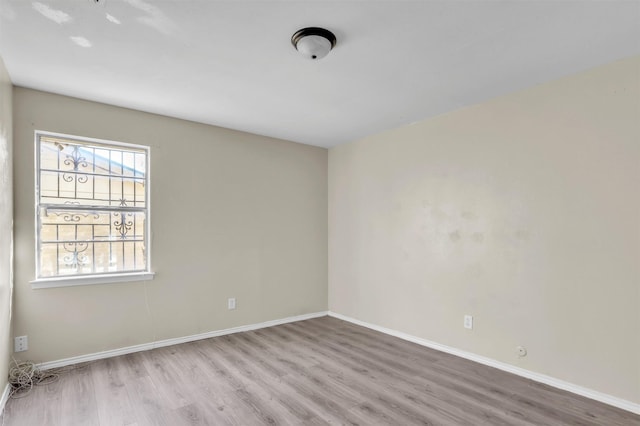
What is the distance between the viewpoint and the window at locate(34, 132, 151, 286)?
2.97 metres

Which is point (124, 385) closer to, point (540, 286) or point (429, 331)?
point (429, 331)

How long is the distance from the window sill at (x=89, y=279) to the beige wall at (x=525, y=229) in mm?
2639

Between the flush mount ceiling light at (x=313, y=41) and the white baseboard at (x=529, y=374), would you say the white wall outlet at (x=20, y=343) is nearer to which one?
the flush mount ceiling light at (x=313, y=41)

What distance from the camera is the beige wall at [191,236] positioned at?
2.88 m

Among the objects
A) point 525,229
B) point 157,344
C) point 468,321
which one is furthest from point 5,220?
point 525,229

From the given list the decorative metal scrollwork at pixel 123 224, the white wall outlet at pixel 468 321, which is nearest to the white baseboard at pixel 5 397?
the decorative metal scrollwork at pixel 123 224

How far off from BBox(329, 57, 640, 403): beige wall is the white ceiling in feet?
1.03

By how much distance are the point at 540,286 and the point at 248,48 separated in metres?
2.90

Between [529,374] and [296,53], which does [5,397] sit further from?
[529,374]

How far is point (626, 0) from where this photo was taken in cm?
173

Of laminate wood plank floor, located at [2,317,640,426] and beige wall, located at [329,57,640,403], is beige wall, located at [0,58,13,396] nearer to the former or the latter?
laminate wood plank floor, located at [2,317,640,426]

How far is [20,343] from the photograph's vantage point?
9.10 feet

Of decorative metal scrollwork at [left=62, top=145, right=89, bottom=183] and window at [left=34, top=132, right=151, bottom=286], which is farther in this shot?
decorative metal scrollwork at [left=62, top=145, right=89, bottom=183]

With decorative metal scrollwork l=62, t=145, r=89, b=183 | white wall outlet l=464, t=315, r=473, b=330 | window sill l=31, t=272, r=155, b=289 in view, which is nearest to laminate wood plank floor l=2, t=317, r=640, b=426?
white wall outlet l=464, t=315, r=473, b=330
